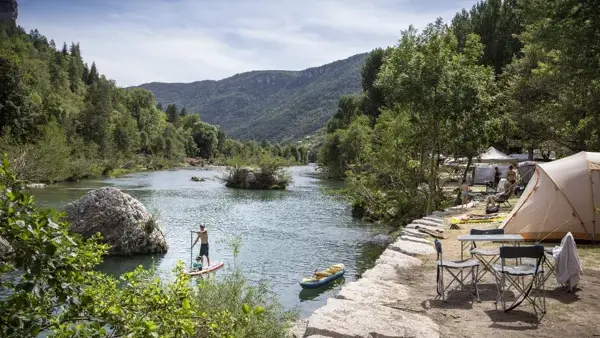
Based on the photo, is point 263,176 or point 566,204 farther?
point 263,176

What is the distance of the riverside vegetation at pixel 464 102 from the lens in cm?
1069

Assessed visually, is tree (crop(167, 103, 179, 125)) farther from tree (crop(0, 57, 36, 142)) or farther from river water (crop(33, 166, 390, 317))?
river water (crop(33, 166, 390, 317))

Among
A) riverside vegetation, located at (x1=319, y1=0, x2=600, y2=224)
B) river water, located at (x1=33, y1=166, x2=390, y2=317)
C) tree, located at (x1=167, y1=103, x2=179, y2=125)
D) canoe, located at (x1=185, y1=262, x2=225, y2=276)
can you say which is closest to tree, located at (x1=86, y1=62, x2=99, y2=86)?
tree, located at (x1=167, y1=103, x2=179, y2=125)

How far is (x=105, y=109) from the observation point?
89938 millimetres

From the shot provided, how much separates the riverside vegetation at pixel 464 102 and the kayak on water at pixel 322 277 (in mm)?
6879

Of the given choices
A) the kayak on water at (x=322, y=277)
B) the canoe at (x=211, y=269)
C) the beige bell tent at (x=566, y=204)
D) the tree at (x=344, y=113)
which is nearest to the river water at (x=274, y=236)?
the kayak on water at (x=322, y=277)

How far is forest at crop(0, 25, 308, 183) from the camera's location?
174 feet

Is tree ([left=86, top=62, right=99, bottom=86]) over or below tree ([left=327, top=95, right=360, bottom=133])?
over

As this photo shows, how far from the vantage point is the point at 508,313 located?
23.4 ft

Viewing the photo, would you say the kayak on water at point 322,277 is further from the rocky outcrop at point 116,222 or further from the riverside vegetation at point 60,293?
the riverside vegetation at point 60,293

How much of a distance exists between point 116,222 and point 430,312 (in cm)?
1401

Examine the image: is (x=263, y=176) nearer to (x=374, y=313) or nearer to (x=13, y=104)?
(x=13, y=104)

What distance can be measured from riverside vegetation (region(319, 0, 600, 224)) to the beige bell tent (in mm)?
1354

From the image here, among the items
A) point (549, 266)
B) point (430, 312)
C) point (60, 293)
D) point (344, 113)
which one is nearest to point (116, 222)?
point (430, 312)
